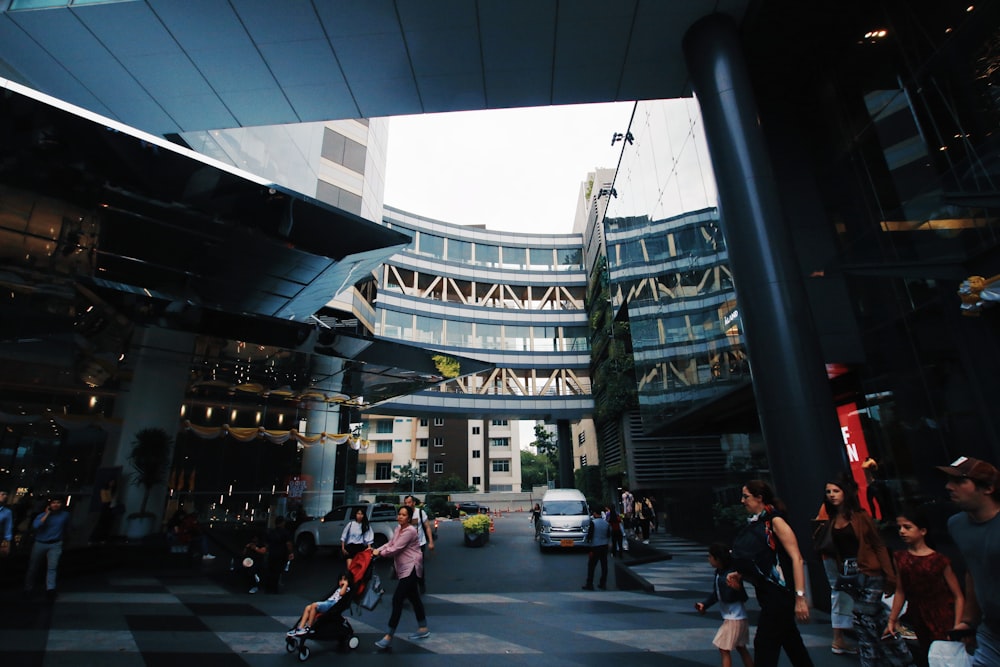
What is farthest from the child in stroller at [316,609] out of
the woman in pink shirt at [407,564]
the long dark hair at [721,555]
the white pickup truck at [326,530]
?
the white pickup truck at [326,530]

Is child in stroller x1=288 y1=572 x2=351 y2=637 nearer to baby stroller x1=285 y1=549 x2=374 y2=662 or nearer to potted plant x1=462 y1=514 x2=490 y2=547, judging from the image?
baby stroller x1=285 y1=549 x2=374 y2=662

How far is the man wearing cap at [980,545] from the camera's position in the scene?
9.00ft

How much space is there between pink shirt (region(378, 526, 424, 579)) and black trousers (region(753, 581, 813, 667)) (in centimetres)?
401

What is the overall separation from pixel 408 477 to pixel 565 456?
31.1 m

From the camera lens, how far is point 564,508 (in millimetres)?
17969

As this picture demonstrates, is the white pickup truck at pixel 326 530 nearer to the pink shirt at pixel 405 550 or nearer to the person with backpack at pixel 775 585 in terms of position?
the pink shirt at pixel 405 550

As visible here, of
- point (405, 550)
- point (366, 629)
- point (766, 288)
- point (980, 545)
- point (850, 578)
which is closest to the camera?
point (980, 545)

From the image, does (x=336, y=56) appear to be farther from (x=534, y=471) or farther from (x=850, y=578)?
(x=534, y=471)

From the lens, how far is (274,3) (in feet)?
31.4

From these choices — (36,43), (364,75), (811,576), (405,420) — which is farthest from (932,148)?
(405,420)

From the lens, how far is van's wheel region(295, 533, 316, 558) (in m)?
15.3

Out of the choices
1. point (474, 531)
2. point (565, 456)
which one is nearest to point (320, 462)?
point (474, 531)

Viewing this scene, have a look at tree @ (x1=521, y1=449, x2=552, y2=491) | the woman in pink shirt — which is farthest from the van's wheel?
tree @ (x1=521, y1=449, x2=552, y2=491)

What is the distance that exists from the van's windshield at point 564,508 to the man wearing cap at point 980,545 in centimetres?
1554
